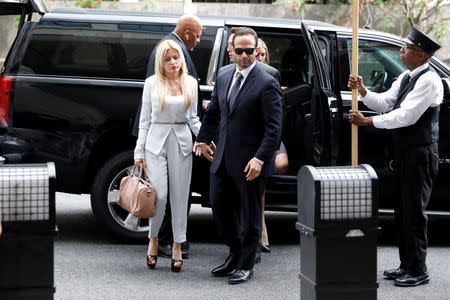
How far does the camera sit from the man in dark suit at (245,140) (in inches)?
268

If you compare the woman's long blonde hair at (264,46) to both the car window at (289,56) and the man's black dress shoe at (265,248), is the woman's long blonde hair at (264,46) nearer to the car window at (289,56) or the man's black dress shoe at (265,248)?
the car window at (289,56)

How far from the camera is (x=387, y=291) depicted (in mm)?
6785

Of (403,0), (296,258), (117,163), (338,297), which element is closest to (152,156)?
(117,163)

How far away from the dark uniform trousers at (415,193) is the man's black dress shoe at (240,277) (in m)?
1.21

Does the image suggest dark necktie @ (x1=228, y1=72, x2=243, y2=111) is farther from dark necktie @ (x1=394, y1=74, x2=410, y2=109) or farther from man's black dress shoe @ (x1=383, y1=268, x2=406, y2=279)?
man's black dress shoe @ (x1=383, y1=268, x2=406, y2=279)

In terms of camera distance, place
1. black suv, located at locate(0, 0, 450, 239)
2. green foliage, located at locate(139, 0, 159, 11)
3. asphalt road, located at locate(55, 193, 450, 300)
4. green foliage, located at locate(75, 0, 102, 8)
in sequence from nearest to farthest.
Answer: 1. asphalt road, located at locate(55, 193, 450, 300)
2. black suv, located at locate(0, 0, 450, 239)
3. green foliage, located at locate(75, 0, 102, 8)
4. green foliage, located at locate(139, 0, 159, 11)

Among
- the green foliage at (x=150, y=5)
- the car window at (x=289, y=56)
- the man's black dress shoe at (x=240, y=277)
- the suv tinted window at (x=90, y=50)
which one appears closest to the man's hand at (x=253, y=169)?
the man's black dress shoe at (x=240, y=277)

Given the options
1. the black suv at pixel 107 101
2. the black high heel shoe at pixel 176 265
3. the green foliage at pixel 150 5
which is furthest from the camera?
the green foliage at pixel 150 5

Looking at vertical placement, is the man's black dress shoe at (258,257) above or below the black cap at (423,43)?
below

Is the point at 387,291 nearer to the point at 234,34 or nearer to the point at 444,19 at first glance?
the point at 234,34

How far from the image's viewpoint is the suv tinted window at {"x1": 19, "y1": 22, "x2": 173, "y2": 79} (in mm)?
8172

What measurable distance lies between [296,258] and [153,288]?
62.6 inches

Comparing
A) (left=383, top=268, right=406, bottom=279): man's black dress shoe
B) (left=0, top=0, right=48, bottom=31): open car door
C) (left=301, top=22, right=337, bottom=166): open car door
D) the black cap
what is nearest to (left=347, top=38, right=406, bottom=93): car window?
(left=301, top=22, right=337, bottom=166): open car door

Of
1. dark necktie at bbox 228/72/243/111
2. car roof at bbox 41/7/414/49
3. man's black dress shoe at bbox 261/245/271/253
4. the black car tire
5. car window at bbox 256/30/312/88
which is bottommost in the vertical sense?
man's black dress shoe at bbox 261/245/271/253
